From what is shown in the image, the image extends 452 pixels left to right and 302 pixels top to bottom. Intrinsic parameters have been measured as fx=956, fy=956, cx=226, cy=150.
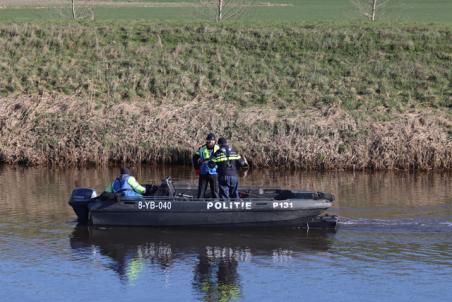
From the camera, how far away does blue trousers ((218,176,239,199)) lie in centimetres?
2155

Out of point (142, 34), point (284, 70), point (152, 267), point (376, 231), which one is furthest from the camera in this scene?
point (142, 34)

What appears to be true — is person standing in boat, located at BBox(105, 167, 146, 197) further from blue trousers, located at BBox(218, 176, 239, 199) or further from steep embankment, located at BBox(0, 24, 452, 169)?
steep embankment, located at BBox(0, 24, 452, 169)

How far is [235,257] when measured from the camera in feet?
62.6

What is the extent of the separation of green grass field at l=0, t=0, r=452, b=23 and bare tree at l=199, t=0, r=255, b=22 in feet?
2.39

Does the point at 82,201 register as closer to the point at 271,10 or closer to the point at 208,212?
the point at 208,212

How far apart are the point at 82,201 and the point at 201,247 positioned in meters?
3.11

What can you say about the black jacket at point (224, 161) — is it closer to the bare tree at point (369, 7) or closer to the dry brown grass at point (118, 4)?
the bare tree at point (369, 7)

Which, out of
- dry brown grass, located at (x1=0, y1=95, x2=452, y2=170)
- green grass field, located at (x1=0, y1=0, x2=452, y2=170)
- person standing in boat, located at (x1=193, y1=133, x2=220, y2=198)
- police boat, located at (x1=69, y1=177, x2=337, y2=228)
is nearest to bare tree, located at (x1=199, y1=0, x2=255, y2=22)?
green grass field, located at (x1=0, y1=0, x2=452, y2=170)

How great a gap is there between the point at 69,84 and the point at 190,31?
723cm

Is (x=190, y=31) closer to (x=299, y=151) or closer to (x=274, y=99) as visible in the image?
(x=274, y=99)

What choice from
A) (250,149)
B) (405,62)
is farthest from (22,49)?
(405,62)

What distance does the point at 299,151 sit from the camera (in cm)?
2970

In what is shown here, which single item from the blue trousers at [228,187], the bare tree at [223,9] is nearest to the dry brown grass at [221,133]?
the blue trousers at [228,187]

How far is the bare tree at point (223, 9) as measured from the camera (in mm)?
47600
